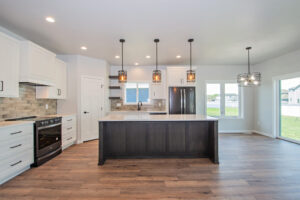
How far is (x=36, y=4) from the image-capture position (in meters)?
2.03

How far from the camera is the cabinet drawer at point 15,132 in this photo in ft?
6.92

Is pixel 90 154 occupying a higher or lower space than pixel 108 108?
lower

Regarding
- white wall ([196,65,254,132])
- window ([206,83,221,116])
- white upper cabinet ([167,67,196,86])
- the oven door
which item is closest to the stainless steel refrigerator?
white upper cabinet ([167,67,196,86])

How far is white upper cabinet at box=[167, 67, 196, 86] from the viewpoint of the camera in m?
4.71

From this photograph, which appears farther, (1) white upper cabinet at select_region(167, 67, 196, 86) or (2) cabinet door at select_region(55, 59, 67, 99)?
(1) white upper cabinet at select_region(167, 67, 196, 86)

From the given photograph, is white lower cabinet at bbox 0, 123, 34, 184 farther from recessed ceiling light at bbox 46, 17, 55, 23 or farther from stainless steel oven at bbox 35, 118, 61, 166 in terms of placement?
recessed ceiling light at bbox 46, 17, 55, 23

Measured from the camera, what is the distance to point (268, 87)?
4.83m

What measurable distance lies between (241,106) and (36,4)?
649cm

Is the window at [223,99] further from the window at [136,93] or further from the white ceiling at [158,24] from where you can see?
the window at [136,93]

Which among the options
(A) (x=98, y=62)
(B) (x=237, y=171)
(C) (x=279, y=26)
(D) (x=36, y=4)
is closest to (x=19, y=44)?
(D) (x=36, y=4)

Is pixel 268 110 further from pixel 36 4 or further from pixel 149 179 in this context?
pixel 36 4

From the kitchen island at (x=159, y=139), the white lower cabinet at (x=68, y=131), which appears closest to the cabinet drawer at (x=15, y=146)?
the white lower cabinet at (x=68, y=131)

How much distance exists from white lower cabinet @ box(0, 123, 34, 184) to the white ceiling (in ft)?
6.25

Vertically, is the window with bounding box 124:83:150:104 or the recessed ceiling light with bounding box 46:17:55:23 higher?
the recessed ceiling light with bounding box 46:17:55:23
